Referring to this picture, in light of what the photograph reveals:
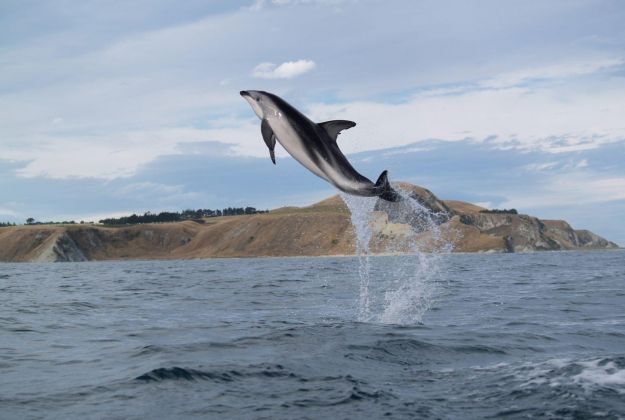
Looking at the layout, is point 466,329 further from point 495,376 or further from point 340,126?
point 340,126

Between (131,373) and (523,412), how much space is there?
738 cm

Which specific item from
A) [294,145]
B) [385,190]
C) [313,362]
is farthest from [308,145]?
[313,362]

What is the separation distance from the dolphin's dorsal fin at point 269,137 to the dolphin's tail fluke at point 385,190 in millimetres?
1498

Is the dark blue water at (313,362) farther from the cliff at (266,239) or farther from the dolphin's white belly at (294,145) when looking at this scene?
the cliff at (266,239)

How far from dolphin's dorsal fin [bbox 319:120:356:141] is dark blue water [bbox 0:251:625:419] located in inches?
161

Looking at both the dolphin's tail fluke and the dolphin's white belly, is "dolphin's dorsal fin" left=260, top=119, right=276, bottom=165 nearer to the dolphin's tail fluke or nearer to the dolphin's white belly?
the dolphin's white belly

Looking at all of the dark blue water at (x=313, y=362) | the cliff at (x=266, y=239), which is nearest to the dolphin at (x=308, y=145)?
the dark blue water at (x=313, y=362)

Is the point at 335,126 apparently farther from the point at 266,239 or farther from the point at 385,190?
the point at 266,239

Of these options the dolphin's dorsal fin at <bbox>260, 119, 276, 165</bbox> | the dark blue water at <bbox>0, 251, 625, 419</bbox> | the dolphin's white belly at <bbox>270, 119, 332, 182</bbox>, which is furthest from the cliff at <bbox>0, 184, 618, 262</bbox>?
the dolphin's dorsal fin at <bbox>260, 119, 276, 165</bbox>

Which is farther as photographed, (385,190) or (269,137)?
(385,190)

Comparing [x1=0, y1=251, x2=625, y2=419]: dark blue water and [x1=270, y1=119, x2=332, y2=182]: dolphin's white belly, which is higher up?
[x1=270, y1=119, x2=332, y2=182]: dolphin's white belly

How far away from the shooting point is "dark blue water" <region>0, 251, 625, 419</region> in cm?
1053

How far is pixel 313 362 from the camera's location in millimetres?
13883

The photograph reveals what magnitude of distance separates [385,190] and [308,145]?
125 cm
